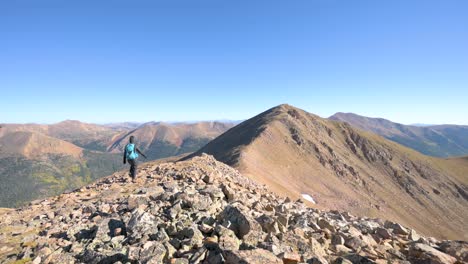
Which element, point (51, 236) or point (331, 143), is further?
point (331, 143)

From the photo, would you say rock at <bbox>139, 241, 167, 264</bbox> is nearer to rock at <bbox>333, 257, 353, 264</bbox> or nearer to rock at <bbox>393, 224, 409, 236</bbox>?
rock at <bbox>333, 257, 353, 264</bbox>

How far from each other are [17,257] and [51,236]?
188cm

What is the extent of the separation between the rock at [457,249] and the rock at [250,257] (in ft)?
28.6

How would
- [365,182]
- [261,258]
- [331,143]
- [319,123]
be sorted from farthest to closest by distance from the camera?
[319,123] < [331,143] < [365,182] < [261,258]

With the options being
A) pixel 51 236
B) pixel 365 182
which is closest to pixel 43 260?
pixel 51 236

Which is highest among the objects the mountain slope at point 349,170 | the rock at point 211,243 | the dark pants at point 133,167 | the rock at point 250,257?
the dark pants at point 133,167

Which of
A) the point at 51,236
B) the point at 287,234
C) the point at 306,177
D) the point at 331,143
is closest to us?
the point at 287,234

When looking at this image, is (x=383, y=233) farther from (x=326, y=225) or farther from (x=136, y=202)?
Result: (x=136, y=202)

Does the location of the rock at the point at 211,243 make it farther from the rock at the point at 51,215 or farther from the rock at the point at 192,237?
the rock at the point at 51,215

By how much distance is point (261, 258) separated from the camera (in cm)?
791

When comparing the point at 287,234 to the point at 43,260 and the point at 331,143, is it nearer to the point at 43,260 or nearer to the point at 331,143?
the point at 43,260

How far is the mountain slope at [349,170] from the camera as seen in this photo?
245 ft

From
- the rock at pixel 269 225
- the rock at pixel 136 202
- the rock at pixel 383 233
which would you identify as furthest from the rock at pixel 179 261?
the rock at pixel 383 233

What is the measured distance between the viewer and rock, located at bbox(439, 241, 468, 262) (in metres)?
11.0
